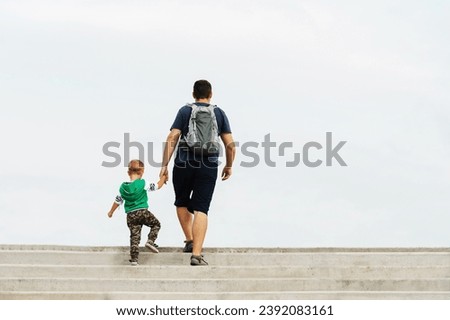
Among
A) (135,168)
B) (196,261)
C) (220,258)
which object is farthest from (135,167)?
(220,258)

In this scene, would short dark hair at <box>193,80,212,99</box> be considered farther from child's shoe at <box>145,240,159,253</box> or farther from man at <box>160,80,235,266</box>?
child's shoe at <box>145,240,159,253</box>

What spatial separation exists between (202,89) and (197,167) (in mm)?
979

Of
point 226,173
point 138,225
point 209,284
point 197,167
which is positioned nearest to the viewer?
point 209,284

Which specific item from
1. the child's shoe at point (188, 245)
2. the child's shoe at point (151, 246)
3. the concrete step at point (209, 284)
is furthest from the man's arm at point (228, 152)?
the concrete step at point (209, 284)

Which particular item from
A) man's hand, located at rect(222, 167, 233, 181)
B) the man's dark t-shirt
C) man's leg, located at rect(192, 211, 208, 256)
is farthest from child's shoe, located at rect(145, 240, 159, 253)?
man's hand, located at rect(222, 167, 233, 181)

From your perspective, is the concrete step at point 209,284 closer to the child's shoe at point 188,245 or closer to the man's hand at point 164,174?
the child's shoe at point 188,245

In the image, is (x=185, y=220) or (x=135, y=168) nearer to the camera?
(x=135, y=168)

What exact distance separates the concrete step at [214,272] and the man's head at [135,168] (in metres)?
1.23

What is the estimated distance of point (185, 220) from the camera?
12.5 m

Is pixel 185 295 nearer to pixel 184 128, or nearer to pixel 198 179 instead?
pixel 198 179

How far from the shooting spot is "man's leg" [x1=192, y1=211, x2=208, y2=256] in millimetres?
12008

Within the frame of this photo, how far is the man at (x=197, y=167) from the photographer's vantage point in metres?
12.1
